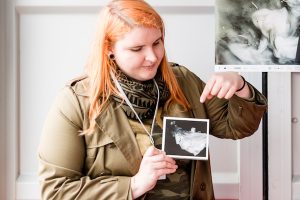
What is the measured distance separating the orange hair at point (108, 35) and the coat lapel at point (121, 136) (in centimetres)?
2

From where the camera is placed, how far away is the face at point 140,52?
3.65 ft

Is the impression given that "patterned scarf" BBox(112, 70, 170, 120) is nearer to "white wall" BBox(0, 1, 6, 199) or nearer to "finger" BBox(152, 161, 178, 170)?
"finger" BBox(152, 161, 178, 170)

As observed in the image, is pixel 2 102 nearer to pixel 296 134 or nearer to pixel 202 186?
pixel 202 186

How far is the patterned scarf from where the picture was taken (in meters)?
1.16

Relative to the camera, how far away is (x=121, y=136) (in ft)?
3.79

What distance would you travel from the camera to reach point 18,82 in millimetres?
1575

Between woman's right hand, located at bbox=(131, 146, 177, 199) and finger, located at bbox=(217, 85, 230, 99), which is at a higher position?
finger, located at bbox=(217, 85, 230, 99)

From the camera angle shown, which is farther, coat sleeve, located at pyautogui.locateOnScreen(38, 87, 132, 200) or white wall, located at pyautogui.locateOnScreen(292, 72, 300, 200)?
white wall, located at pyautogui.locateOnScreen(292, 72, 300, 200)

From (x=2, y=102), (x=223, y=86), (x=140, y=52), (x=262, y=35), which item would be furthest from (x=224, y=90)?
(x=2, y=102)

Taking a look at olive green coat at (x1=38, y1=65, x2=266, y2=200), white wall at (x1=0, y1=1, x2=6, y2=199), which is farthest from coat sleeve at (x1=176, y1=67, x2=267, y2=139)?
white wall at (x1=0, y1=1, x2=6, y2=199)

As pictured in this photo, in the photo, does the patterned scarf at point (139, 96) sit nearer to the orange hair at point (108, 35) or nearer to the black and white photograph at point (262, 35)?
the orange hair at point (108, 35)

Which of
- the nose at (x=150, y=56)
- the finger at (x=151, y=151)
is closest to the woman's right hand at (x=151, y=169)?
the finger at (x=151, y=151)

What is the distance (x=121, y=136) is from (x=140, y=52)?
0.23 m

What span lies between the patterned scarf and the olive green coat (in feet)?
0.09
